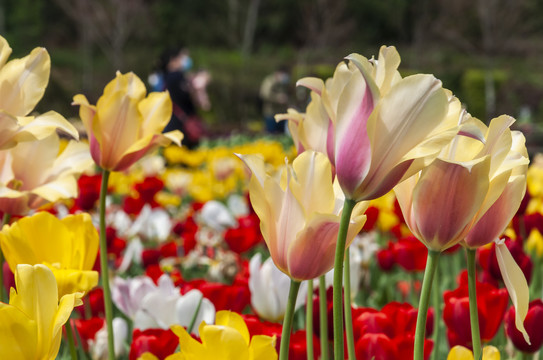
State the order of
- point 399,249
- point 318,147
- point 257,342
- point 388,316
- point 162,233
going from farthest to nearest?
point 162,233 → point 399,249 → point 388,316 → point 318,147 → point 257,342

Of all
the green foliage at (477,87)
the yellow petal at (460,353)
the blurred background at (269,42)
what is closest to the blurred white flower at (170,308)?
the yellow petal at (460,353)

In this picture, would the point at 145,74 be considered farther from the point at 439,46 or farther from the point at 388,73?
the point at 388,73

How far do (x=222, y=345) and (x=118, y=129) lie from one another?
17.4 inches

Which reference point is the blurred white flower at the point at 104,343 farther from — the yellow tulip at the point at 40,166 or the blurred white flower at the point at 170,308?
the yellow tulip at the point at 40,166

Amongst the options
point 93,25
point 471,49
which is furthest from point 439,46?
point 93,25

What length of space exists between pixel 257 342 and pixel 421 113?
0.72ft

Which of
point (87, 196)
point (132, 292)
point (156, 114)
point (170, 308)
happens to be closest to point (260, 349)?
point (156, 114)

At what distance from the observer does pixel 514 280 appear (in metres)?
0.60

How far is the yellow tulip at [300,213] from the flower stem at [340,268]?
2cm

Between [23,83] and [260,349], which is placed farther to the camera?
[23,83]

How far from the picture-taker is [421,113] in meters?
0.56

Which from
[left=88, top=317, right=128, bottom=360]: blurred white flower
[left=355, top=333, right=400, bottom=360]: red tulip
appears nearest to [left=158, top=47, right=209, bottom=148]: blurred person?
[left=88, top=317, right=128, bottom=360]: blurred white flower

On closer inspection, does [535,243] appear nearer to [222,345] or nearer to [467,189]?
[467,189]

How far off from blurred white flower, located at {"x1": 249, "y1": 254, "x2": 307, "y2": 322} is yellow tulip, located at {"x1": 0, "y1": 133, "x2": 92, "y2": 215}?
34 centimetres
